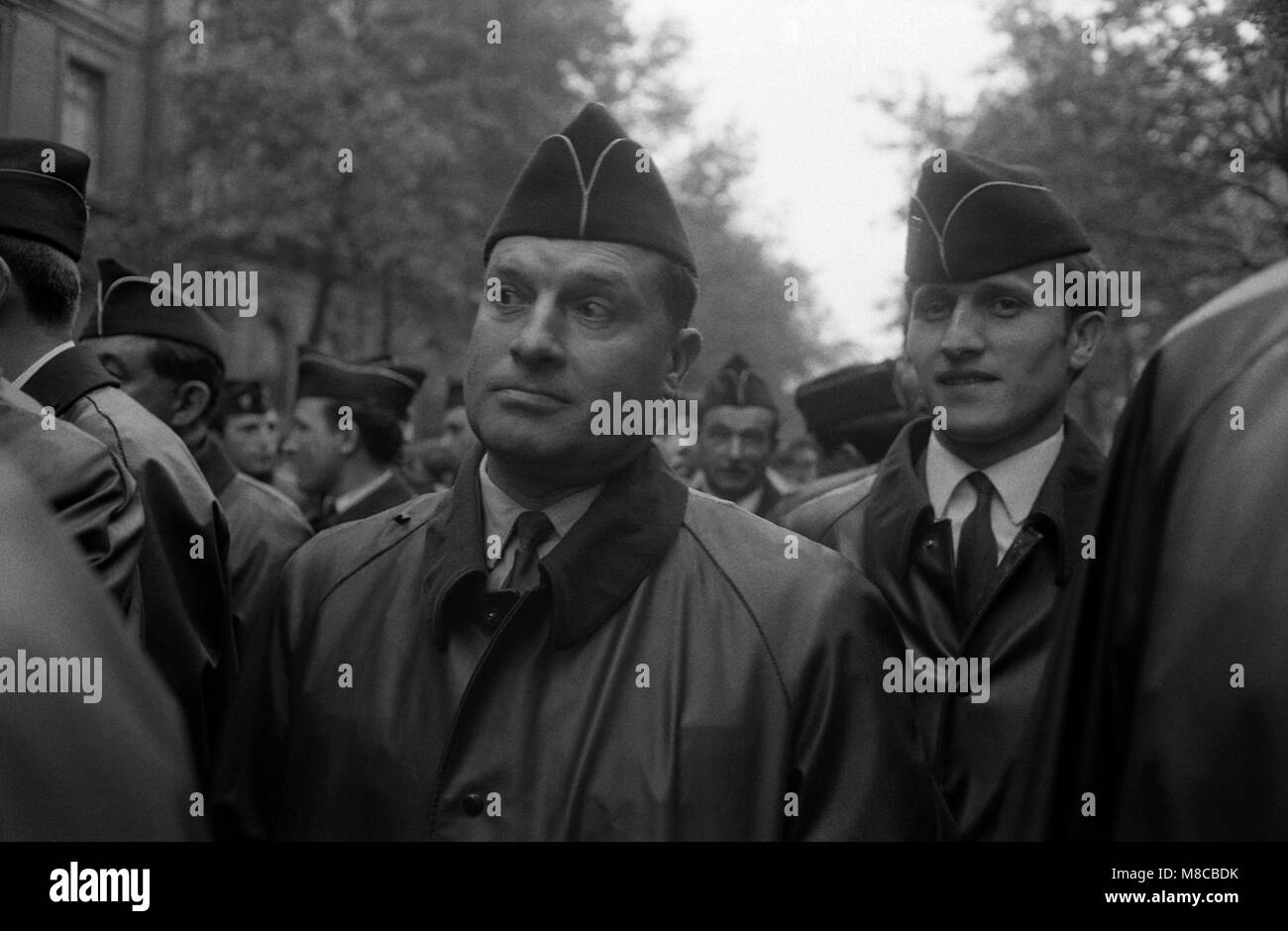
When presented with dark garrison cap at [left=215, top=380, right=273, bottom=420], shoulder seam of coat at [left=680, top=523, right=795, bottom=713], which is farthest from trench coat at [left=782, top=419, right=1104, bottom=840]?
dark garrison cap at [left=215, top=380, right=273, bottom=420]

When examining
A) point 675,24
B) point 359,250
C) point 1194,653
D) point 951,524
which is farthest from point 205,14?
point 1194,653

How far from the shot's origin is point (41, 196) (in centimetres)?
366

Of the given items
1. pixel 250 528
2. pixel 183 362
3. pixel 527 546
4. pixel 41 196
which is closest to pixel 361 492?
pixel 250 528

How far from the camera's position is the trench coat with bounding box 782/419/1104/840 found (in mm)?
3191

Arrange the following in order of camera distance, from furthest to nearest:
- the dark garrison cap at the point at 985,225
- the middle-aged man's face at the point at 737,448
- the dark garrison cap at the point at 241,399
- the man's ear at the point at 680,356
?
the dark garrison cap at the point at 241,399, the middle-aged man's face at the point at 737,448, the dark garrison cap at the point at 985,225, the man's ear at the point at 680,356

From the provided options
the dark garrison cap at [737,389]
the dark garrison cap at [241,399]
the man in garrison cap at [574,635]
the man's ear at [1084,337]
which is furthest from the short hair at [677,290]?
the dark garrison cap at [241,399]

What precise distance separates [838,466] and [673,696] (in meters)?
5.24

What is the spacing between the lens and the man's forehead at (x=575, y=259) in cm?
286

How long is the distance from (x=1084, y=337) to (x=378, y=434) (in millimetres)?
4454

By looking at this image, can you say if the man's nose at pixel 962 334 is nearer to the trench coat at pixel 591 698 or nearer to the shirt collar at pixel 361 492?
the trench coat at pixel 591 698

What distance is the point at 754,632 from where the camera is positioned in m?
2.66

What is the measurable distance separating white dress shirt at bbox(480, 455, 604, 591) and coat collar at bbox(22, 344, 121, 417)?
4.42 ft

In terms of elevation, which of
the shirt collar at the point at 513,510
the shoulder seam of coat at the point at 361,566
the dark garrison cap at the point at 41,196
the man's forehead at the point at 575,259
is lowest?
the shoulder seam of coat at the point at 361,566
